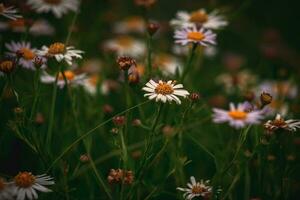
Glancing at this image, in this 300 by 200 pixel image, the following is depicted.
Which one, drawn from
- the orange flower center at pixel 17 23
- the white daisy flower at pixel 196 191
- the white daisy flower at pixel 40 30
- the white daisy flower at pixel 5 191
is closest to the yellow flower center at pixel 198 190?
the white daisy flower at pixel 196 191

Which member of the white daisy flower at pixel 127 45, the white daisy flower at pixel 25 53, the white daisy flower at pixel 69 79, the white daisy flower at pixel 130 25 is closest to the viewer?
the white daisy flower at pixel 25 53

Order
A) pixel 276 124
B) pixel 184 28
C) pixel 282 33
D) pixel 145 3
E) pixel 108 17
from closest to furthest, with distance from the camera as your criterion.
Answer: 1. pixel 276 124
2. pixel 184 28
3. pixel 145 3
4. pixel 108 17
5. pixel 282 33

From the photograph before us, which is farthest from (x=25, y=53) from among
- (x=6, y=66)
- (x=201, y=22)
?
(x=201, y=22)

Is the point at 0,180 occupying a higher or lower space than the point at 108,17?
lower

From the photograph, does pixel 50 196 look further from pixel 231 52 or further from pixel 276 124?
pixel 231 52

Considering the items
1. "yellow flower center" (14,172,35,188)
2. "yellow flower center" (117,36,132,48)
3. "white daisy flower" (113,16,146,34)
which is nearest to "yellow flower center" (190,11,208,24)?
"yellow flower center" (14,172,35,188)

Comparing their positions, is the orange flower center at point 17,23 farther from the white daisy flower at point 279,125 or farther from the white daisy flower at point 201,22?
the white daisy flower at point 279,125

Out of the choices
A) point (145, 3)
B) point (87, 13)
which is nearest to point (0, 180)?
point (145, 3)

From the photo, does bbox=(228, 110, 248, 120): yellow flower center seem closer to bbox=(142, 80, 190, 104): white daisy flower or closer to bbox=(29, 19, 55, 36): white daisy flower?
bbox=(142, 80, 190, 104): white daisy flower
